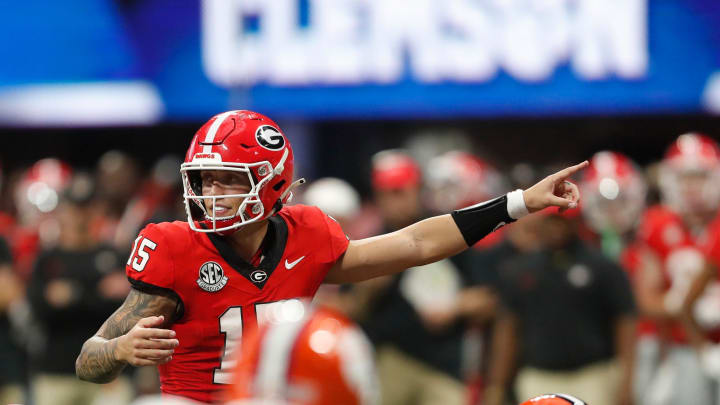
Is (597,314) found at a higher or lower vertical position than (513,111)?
lower

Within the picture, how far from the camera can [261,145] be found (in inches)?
138

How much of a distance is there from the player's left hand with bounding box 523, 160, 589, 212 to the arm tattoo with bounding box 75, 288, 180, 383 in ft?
3.86

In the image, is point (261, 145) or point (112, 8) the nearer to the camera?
point (261, 145)

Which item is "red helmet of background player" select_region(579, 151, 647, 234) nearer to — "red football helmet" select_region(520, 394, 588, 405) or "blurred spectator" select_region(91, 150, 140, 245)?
"blurred spectator" select_region(91, 150, 140, 245)

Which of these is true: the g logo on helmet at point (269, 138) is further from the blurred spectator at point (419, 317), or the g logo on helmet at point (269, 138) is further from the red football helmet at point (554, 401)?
the blurred spectator at point (419, 317)

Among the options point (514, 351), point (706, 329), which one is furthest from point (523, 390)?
point (706, 329)

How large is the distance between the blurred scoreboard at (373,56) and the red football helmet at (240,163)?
19.9 feet

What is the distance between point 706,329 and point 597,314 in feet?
2.84

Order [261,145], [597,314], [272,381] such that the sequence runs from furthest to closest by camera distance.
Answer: [597,314]
[261,145]
[272,381]

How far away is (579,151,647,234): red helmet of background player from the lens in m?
7.38

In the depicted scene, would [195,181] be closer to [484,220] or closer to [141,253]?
[141,253]

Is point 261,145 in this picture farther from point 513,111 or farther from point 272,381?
point 513,111

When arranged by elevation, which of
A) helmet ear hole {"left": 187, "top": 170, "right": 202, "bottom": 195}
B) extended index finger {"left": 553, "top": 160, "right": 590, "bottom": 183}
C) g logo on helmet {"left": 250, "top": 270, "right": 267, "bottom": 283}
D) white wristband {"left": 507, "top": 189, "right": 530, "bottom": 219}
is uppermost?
helmet ear hole {"left": 187, "top": 170, "right": 202, "bottom": 195}

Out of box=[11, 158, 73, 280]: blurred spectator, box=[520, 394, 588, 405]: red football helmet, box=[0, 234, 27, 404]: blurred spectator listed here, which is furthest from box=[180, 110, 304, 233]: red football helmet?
box=[11, 158, 73, 280]: blurred spectator
